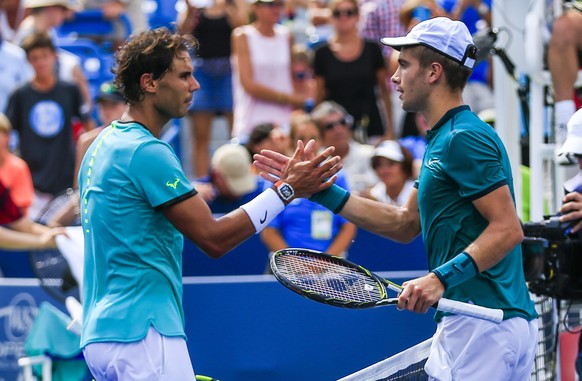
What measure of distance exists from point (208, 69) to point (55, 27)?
177cm

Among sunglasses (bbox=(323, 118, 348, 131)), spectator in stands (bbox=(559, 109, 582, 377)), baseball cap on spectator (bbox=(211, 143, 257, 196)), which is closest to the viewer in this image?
spectator in stands (bbox=(559, 109, 582, 377))

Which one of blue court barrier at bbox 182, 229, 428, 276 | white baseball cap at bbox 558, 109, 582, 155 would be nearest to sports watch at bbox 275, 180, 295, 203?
white baseball cap at bbox 558, 109, 582, 155

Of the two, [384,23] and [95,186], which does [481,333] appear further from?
[384,23]

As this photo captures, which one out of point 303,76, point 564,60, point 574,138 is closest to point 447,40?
point 574,138

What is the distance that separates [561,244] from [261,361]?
107 inches

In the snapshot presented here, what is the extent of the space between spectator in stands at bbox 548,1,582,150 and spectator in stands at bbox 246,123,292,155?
2.62 m

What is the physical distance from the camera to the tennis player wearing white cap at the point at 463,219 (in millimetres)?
4285

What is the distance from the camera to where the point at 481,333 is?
4.41 meters

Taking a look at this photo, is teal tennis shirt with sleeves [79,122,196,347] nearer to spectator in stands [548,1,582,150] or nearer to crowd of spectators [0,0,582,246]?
spectator in stands [548,1,582,150]

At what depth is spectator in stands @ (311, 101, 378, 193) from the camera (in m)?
9.23

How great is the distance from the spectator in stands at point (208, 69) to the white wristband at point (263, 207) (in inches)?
242

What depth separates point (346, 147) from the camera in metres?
9.35

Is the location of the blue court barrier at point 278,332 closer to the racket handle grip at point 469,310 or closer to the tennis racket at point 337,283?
the tennis racket at point 337,283

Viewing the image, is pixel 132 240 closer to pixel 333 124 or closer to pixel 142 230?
pixel 142 230
